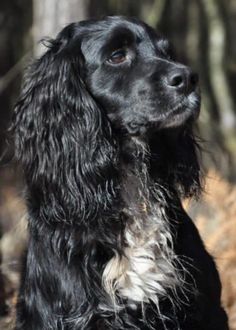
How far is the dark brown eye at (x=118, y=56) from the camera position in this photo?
4602 mm

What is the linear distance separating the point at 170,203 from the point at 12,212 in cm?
583

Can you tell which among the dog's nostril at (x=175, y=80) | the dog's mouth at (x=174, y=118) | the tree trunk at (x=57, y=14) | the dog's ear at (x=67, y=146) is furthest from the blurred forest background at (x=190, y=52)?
the dog's nostril at (x=175, y=80)

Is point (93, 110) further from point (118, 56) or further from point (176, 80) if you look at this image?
point (176, 80)

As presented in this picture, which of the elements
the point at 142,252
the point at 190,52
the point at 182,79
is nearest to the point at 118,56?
the point at 182,79

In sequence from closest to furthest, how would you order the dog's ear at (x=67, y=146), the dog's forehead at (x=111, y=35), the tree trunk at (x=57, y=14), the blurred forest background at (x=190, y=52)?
the dog's ear at (x=67, y=146) → the dog's forehead at (x=111, y=35) → the tree trunk at (x=57, y=14) → the blurred forest background at (x=190, y=52)

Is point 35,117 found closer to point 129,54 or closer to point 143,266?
point 129,54

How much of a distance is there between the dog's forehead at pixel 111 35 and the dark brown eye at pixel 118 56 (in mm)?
44

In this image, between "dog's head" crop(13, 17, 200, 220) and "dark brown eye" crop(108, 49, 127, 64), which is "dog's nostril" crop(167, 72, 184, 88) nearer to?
"dog's head" crop(13, 17, 200, 220)

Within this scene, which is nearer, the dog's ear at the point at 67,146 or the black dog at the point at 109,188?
the black dog at the point at 109,188

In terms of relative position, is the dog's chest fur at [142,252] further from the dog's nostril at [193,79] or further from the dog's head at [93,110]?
the dog's nostril at [193,79]

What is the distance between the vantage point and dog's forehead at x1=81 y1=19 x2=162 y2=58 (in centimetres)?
465

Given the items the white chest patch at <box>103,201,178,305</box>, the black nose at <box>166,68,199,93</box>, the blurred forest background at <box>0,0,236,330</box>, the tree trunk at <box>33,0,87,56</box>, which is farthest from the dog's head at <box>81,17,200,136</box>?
the blurred forest background at <box>0,0,236,330</box>

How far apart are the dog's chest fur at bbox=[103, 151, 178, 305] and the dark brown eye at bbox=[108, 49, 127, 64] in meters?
0.64

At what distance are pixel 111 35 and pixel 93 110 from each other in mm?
476
